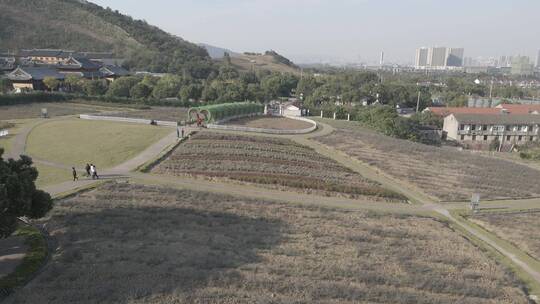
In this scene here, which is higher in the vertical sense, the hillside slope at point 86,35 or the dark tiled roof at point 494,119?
the hillside slope at point 86,35

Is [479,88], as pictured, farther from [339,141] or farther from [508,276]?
[508,276]

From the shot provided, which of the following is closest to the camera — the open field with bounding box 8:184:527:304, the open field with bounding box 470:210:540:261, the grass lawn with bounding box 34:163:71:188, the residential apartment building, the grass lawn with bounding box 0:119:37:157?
the open field with bounding box 8:184:527:304

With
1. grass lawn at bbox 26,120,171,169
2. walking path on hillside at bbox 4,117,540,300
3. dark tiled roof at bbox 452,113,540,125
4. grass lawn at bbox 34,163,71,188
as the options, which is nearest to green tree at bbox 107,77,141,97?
grass lawn at bbox 26,120,171,169

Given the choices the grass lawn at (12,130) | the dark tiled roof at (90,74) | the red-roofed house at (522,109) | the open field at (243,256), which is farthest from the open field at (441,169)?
the dark tiled roof at (90,74)

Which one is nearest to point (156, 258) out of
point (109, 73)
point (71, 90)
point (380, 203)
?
point (380, 203)

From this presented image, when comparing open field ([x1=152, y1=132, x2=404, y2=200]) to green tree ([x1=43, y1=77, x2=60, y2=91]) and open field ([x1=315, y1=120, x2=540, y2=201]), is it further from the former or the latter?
green tree ([x1=43, y1=77, x2=60, y2=91])

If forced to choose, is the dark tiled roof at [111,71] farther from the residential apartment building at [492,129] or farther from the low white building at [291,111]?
the residential apartment building at [492,129]

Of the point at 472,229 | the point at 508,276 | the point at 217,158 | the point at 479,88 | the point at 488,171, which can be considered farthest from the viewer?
the point at 479,88
